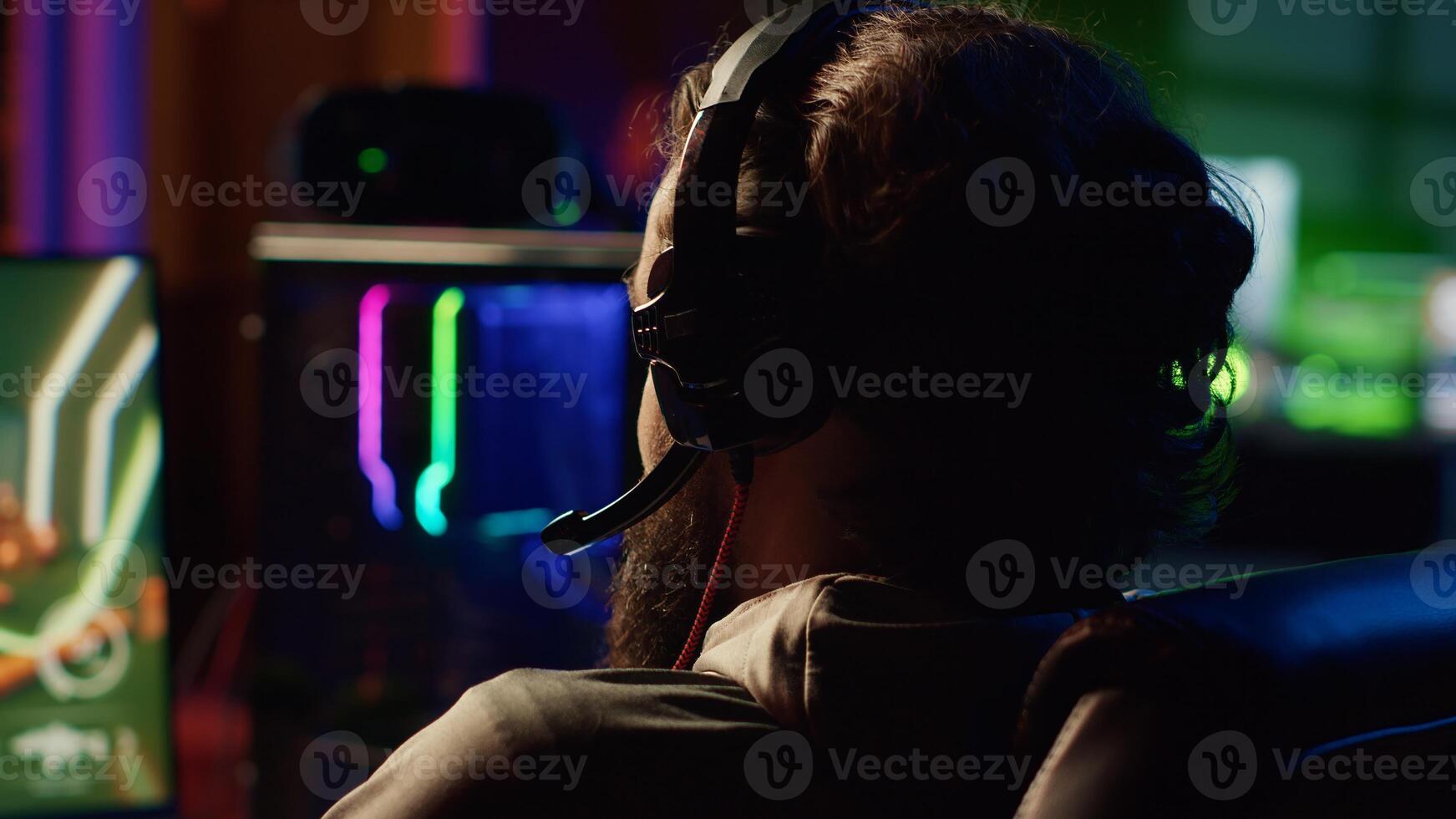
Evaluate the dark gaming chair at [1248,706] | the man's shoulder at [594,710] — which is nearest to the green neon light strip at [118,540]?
the man's shoulder at [594,710]

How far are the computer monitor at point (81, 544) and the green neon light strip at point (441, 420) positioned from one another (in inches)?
11.9

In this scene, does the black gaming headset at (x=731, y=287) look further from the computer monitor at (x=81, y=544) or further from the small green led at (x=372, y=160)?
the small green led at (x=372, y=160)

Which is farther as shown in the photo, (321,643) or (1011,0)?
(321,643)

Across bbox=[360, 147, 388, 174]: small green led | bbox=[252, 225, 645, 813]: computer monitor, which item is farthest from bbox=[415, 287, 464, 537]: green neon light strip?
bbox=[360, 147, 388, 174]: small green led

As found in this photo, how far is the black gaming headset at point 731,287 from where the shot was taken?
0.62 metres

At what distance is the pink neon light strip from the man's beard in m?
0.59

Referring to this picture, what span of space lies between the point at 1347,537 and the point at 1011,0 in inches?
100

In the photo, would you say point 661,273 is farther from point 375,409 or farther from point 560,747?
point 375,409

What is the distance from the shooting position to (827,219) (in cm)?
61

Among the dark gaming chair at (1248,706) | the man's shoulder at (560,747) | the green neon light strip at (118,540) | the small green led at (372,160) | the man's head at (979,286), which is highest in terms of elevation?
the small green led at (372,160)

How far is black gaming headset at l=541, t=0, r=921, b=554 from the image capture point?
62 centimetres

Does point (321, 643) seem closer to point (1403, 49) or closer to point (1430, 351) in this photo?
point (1430, 351)

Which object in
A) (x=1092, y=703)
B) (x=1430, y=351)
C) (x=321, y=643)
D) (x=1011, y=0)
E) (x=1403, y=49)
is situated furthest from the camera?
(x=1403, y=49)

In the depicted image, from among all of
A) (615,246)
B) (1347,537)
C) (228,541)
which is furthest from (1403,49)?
(228,541)
